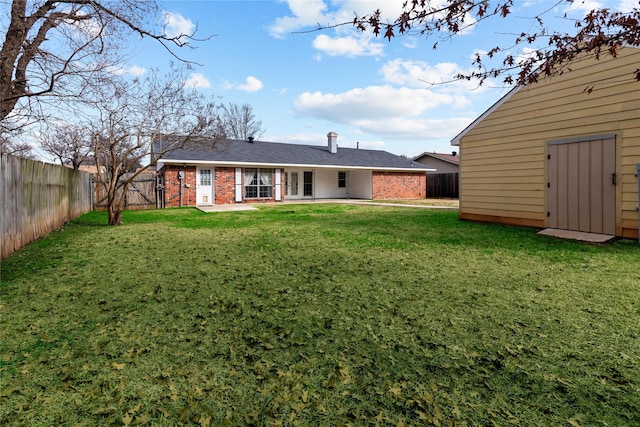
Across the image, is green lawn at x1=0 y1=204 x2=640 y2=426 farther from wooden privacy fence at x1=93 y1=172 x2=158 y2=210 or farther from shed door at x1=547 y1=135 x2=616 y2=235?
wooden privacy fence at x1=93 y1=172 x2=158 y2=210

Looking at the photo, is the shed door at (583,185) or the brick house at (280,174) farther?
the brick house at (280,174)

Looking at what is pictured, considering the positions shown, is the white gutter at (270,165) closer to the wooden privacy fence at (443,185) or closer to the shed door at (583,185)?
the wooden privacy fence at (443,185)

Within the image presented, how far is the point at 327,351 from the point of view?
254 centimetres

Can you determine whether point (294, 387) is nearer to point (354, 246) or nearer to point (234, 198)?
point (354, 246)

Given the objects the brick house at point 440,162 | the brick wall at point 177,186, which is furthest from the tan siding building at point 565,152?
the brick house at point 440,162

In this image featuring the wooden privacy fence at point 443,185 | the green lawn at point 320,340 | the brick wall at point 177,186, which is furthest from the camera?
the wooden privacy fence at point 443,185

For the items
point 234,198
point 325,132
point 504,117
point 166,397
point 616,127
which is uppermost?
point 325,132

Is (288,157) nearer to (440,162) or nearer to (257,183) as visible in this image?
(257,183)

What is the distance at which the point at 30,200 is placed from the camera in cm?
653

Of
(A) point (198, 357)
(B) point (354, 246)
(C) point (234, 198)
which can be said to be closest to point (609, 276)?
(B) point (354, 246)

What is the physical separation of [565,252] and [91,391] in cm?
682

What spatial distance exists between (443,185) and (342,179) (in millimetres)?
7445

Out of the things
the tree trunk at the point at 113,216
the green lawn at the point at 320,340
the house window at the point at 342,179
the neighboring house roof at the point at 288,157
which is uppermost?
the neighboring house roof at the point at 288,157

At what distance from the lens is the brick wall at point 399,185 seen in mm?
23203
